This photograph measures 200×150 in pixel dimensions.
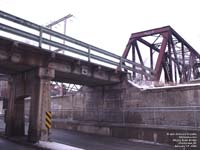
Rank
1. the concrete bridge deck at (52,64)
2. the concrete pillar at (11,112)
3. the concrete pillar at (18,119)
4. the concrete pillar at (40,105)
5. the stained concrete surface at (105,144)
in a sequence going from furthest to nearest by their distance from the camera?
1. the concrete pillar at (18,119)
2. the concrete pillar at (11,112)
3. the concrete pillar at (40,105)
4. the concrete bridge deck at (52,64)
5. the stained concrete surface at (105,144)

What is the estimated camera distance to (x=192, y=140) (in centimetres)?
1539

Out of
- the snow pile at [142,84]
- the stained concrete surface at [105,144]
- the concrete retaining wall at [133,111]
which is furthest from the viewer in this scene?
the snow pile at [142,84]

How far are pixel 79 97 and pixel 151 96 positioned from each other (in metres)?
9.10

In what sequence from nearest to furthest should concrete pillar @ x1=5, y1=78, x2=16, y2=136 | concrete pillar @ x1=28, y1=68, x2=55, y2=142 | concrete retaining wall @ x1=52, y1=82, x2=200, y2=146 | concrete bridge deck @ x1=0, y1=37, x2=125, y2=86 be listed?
1. concrete bridge deck @ x1=0, y1=37, x2=125, y2=86
2. concrete pillar @ x1=28, y1=68, x2=55, y2=142
3. concrete retaining wall @ x1=52, y1=82, x2=200, y2=146
4. concrete pillar @ x1=5, y1=78, x2=16, y2=136

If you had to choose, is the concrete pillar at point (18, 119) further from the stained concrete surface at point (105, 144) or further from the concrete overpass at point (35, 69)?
the stained concrete surface at point (105, 144)

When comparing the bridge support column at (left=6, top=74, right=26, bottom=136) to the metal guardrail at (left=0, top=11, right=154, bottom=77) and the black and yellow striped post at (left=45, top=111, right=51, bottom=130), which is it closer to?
the black and yellow striped post at (left=45, top=111, right=51, bottom=130)

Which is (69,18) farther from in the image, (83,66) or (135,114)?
(135,114)

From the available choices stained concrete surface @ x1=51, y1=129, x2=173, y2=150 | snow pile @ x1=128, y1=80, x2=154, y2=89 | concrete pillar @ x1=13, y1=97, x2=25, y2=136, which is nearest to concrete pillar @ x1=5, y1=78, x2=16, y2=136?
concrete pillar @ x1=13, y1=97, x2=25, y2=136

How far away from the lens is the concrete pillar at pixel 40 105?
1622 cm

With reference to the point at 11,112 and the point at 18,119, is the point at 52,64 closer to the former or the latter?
the point at 11,112

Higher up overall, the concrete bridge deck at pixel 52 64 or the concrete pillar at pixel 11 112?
the concrete bridge deck at pixel 52 64

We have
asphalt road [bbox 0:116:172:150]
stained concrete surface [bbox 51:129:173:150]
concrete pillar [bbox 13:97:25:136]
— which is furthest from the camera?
concrete pillar [bbox 13:97:25:136]

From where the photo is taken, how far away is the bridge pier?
16.4m

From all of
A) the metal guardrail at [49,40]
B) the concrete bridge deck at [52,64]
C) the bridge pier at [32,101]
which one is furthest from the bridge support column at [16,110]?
the metal guardrail at [49,40]
